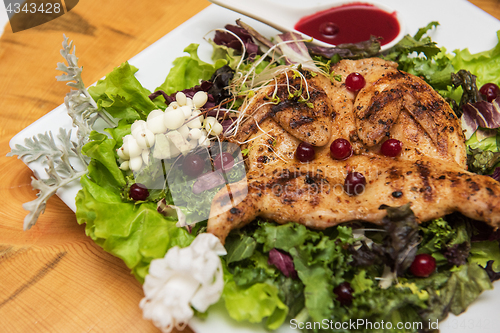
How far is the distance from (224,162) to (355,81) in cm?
152

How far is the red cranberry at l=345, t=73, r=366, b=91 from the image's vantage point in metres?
3.48

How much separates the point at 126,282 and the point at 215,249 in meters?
1.05

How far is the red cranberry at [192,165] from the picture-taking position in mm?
3211

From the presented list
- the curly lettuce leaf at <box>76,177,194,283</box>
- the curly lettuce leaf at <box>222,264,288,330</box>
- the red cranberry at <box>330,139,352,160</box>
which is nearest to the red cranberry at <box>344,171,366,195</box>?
the red cranberry at <box>330,139,352,160</box>

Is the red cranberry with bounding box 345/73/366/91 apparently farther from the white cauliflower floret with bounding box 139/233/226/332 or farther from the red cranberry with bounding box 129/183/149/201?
the red cranberry with bounding box 129/183/149/201

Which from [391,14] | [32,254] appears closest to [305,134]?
[391,14]

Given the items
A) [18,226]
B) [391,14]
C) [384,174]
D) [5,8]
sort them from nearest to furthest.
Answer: [384,174] < [18,226] < [391,14] < [5,8]

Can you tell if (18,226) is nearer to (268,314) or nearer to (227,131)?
(227,131)

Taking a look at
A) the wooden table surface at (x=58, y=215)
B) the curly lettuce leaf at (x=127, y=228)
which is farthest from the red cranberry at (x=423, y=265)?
the wooden table surface at (x=58, y=215)

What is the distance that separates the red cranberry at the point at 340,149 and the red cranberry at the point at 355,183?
0.73 ft

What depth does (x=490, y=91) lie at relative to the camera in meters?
3.83

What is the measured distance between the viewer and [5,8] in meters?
4.98

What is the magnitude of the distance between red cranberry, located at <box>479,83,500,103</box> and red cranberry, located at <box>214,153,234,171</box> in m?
2.89

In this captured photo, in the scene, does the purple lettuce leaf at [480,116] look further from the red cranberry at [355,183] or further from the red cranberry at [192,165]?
the red cranberry at [192,165]
